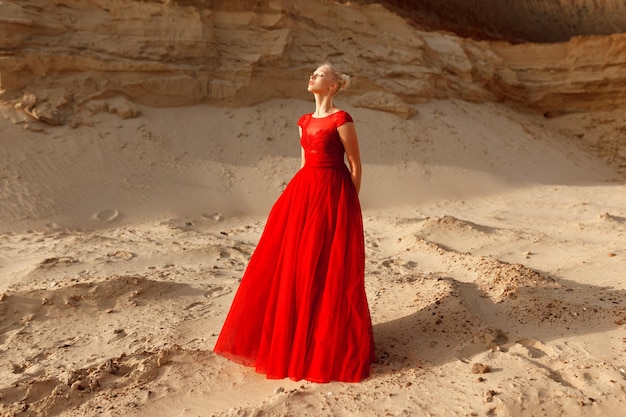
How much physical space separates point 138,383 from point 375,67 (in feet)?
33.2

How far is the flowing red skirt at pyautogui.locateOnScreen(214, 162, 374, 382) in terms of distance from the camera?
9.38 ft

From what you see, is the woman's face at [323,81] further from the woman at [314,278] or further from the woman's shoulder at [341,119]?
the woman's shoulder at [341,119]

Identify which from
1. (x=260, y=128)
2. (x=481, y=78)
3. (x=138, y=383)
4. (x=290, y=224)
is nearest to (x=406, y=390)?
(x=290, y=224)

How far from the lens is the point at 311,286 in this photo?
9.49ft

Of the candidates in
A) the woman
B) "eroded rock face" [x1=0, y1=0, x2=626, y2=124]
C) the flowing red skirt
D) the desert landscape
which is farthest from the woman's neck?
"eroded rock face" [x1=0, y1=0, x2=626, y2=124]

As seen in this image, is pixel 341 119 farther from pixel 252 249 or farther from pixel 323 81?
pixel 252 249

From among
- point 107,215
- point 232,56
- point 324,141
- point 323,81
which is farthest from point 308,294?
point 232,56

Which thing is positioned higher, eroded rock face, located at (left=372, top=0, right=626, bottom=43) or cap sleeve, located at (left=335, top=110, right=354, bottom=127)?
eroded rock face, located at (left=372, top=0, right=626, bottom=43)

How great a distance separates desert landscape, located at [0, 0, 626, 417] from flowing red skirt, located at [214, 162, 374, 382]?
0.13m

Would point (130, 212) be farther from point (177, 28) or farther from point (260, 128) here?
point (177, 28)

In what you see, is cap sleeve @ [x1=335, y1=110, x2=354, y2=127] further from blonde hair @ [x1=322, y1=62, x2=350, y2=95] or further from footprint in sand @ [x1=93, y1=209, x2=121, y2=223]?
footprint in sand @ [x1=93, y1=209, x2=121, y2=223]

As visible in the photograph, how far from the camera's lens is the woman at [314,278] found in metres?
2.86

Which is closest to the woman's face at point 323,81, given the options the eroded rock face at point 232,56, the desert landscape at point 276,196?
the desert landscape at point 276,196

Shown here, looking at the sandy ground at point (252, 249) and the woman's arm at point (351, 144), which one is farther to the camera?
the woman's arm at point (351, 144)
